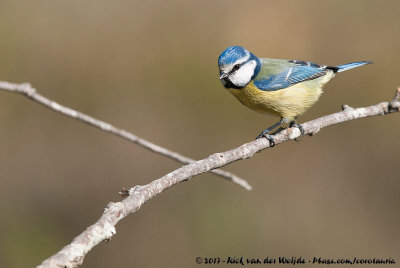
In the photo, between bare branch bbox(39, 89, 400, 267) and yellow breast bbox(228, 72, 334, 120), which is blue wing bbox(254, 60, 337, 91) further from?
bare branch bbox(39, 89, 400, 267)

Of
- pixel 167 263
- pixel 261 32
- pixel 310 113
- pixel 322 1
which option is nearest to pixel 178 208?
pixel 167 263

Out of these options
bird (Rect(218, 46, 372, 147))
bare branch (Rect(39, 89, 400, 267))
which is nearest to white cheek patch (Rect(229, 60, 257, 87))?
bird (Rect(218, 46, 372, 147))

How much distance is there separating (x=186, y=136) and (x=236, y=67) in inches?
71.3

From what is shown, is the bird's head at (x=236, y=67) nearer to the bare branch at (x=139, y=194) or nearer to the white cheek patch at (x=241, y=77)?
the white cheek patch at (x=241, y=77)

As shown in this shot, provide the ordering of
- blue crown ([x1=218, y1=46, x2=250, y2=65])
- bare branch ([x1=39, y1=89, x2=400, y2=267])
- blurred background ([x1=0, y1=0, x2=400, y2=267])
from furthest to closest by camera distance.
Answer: blurred background ([x1=0, y1=0, x2=400, y2=267]) < blue crown ([x1=218, y1=46, x2=250, y2=65]) < bare branch ([x1=39, y1=89, x2=400, y2=267])

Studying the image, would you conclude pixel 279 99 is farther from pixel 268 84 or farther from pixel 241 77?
pixel 241 77

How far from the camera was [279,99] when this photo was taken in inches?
130

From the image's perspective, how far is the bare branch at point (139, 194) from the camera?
4.44ft

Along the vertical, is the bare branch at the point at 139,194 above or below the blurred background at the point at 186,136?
below

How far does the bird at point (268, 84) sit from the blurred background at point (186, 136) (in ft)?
4.20

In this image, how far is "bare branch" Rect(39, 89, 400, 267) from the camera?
1354 millimetres

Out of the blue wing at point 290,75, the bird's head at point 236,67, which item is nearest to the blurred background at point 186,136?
the blue wing at point 290,75

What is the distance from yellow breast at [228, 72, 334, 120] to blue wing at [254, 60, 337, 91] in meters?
0.03

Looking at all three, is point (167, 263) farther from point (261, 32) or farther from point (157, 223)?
point (261, 32)
